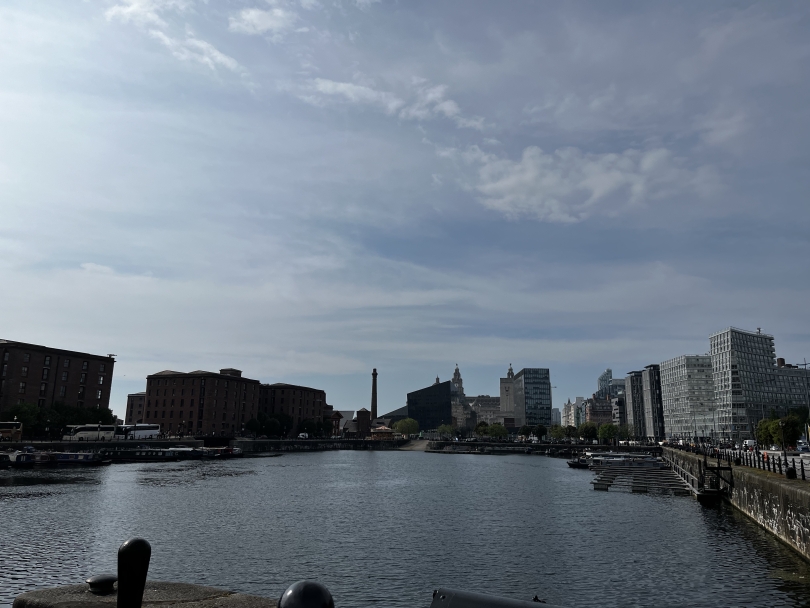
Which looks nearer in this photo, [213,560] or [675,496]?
[213,560]

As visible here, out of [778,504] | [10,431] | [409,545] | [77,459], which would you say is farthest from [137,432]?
[778,504]

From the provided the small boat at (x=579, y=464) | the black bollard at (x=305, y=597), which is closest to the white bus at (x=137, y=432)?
the small boat at (x=579, y=464)

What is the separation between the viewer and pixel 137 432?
185m

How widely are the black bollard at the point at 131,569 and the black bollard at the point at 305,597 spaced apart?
349 centimetres

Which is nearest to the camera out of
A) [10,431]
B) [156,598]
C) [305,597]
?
[305,597]

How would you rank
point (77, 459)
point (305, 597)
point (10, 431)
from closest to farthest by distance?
point (305, 597), point (77, 459), point (10, 431)

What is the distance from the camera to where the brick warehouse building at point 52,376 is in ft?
488

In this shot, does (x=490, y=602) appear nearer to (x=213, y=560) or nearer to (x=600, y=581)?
(x=600, y=581)

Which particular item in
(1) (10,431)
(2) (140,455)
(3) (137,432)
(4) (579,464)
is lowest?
(4) (579,464)

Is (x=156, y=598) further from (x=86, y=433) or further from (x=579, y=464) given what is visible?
(x=86, y=433)

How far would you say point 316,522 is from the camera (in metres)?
53.7

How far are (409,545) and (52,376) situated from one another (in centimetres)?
15323

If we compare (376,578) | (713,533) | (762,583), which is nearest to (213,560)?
(376,578)

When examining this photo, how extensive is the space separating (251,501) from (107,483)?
33.1 metres
